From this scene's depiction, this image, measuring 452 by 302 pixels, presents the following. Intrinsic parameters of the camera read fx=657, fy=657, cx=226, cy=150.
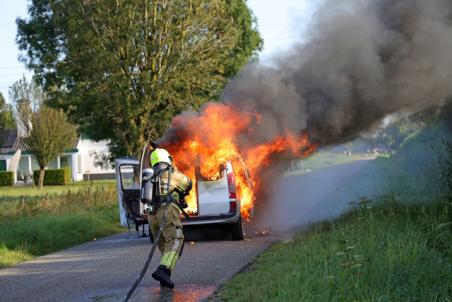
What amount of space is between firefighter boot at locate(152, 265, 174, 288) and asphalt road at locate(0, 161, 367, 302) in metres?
0.10

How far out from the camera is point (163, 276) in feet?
25.8

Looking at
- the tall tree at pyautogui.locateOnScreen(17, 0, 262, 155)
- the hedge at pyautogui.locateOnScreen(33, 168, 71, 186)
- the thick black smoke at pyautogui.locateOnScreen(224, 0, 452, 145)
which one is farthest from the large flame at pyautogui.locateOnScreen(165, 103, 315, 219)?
the hedge at pyautogui.locateOnScreen(33, 168, 71, 186)

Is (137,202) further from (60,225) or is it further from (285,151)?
(285,151)

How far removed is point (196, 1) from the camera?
23359mm

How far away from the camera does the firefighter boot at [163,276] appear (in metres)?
7.84

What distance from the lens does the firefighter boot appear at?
7.84 metres

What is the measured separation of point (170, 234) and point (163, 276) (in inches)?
21.8

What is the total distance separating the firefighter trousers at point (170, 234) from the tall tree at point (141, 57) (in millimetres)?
14876

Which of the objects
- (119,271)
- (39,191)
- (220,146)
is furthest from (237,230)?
(39,191)

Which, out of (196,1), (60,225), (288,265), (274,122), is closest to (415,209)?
(274,122)

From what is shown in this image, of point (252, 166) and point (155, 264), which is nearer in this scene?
point (155, 264)

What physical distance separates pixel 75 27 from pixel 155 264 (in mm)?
14629

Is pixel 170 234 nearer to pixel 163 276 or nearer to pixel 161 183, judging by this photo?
pixel 163 276

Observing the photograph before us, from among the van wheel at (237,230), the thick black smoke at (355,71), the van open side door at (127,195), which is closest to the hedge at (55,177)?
the van open side door at (127,195)
